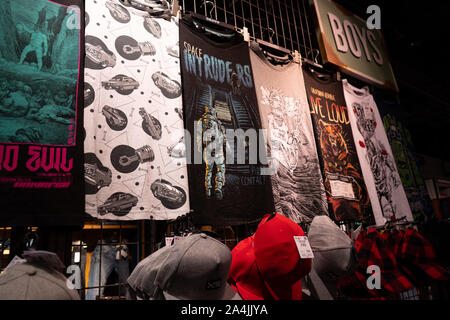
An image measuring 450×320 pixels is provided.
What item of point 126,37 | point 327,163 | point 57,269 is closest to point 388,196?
point 327,163

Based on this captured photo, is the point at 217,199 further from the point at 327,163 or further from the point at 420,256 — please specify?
the point at 420,256

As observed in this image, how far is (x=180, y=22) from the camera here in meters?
2.45

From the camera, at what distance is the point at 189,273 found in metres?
1.21

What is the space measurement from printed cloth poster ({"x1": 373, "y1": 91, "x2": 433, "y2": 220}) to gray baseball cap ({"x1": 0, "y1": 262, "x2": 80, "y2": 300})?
3447 millimetres

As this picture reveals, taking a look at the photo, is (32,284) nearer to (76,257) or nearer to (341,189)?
(76,257)

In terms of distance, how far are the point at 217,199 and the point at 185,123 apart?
553mm

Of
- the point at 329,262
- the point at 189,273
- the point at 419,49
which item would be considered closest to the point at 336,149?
the point at 329,262

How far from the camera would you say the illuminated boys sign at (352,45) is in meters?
3.42

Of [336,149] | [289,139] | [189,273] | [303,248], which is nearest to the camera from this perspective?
[189,273]

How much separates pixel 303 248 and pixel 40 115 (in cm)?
148

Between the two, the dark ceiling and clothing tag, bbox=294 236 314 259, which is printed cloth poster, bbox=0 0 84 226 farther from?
the dark ceiling

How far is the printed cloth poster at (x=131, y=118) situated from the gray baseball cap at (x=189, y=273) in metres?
0.56

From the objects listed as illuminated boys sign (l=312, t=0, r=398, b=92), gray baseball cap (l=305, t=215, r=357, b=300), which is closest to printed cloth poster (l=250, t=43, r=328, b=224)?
gray baseball cap (l=305, t=215, r=357, b=300)

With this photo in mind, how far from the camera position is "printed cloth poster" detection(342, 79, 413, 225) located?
10.2 ft
